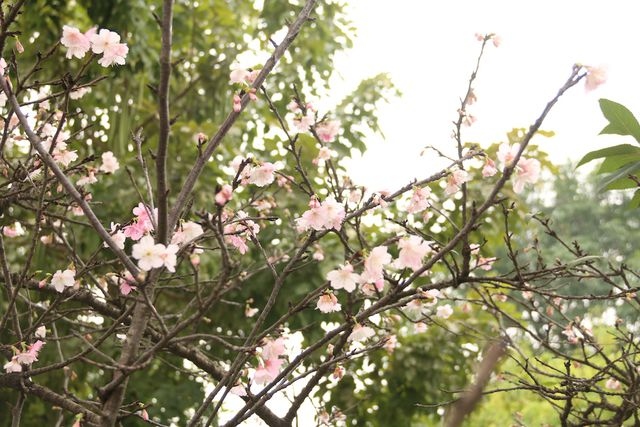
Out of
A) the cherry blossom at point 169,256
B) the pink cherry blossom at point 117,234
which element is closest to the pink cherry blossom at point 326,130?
the pink cherry blossom at point 117,234

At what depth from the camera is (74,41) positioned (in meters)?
1.93

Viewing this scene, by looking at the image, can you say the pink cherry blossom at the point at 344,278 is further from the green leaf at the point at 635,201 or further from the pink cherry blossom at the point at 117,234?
the green leaf at the point at 635,201

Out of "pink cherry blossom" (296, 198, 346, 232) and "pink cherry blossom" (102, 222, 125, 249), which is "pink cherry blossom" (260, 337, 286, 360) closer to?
"pink cherry blossom" (296, 198, 346, 232)

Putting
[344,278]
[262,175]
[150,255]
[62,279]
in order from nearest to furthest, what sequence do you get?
[150,255], [344,278], [262,175], [62,279]

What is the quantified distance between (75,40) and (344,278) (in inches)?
39.5

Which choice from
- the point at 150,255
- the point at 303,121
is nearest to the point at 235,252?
the point at 303,121

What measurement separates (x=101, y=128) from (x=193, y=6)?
131 cm

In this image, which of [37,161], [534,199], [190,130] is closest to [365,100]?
[190,130]

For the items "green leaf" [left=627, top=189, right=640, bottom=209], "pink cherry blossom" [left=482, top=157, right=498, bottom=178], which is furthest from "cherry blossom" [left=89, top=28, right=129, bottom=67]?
"green leaf" [left=627, top=189, right=640, bottom=209]

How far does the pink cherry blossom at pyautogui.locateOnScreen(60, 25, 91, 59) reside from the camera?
6.25 ft

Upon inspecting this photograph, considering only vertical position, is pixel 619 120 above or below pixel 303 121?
below

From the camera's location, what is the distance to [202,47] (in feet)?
17.3

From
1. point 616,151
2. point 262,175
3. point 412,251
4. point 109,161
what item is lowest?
point 412,251

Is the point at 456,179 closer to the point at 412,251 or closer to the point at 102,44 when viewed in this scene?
the point at 412,251
